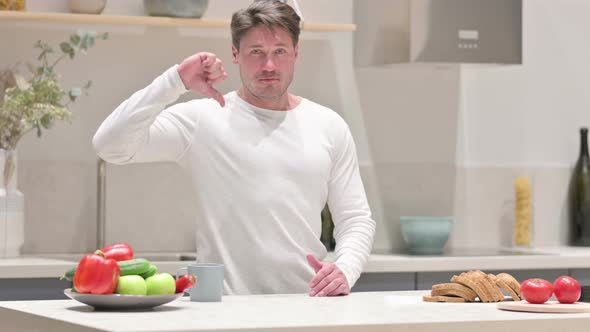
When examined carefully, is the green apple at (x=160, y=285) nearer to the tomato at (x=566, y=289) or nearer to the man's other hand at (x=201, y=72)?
the man's other hand at (x=201, y=72)

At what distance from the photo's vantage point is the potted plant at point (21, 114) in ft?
Result: 13.6

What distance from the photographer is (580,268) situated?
4.63 m

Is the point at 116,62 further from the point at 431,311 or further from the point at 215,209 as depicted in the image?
the point at 431,311

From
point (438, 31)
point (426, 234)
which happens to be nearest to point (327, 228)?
point (426, 234)

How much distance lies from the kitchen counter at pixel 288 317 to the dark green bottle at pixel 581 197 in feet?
8.88

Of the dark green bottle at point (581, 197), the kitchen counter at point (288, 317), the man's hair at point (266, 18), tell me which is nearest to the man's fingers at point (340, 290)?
the kitchen counter at point (288, 317)

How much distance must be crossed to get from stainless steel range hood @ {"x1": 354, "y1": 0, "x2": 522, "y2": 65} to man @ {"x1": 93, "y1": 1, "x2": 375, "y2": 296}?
4.72 ft

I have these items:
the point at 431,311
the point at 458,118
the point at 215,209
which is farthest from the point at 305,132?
the point at 458,118

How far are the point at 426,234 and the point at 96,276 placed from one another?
2.56 meters

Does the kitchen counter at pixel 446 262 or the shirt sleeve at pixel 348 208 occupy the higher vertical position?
the shirt sleeve at pixel 348 208

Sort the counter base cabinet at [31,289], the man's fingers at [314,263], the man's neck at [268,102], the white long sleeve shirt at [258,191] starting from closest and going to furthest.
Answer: the man's fingers at [314,263], the white long sleeve shirt at [258,191], the man's neck at [268,102], the counter base cabinet at [31,289]

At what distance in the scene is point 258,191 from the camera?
3279 millimetres

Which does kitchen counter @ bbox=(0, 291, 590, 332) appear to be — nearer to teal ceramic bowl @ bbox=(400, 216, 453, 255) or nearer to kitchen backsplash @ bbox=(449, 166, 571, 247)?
teal ceramic bowl @ bbox=(400, 216, 453, 255)

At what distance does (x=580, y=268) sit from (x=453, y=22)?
113 centimetres
